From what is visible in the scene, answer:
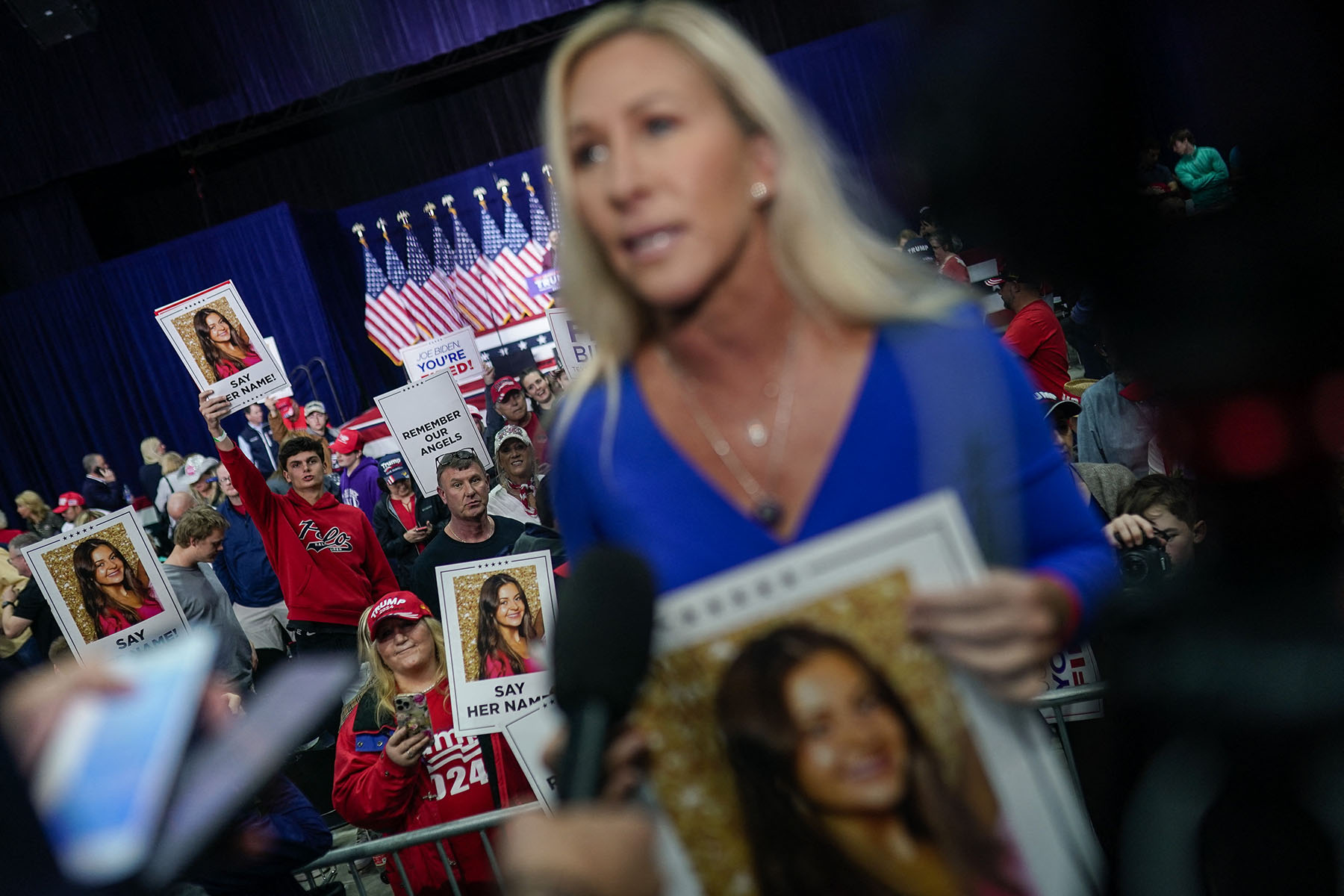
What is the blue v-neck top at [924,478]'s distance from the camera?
2.69 feet

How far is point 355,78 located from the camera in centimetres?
1134

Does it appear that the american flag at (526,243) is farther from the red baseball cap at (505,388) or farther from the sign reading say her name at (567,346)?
the sign reading say her name at (567,346)

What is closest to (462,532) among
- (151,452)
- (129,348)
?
(151,452)

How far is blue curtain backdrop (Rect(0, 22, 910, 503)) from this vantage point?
1216 centimetres

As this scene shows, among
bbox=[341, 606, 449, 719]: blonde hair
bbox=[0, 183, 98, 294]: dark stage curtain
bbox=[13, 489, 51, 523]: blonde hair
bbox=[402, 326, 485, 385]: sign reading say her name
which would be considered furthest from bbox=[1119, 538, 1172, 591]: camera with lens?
bbox=[0, 183, 98, 294]: dark stage curtain

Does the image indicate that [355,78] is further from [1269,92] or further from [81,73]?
[1269,92]

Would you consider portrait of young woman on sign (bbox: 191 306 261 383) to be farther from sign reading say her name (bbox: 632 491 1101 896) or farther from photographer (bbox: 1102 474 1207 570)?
sign reading say her name (bbox: 632 491 1101 896)

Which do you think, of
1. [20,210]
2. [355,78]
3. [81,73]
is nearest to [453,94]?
[355,78]

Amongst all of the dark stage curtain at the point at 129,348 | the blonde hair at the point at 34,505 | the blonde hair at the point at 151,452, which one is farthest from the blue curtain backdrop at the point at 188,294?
the blonde hair at the point at 34,505

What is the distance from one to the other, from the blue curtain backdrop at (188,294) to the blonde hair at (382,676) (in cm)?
946

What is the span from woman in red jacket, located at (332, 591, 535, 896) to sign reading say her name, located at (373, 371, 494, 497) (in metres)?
2.20

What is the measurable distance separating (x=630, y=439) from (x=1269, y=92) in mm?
522

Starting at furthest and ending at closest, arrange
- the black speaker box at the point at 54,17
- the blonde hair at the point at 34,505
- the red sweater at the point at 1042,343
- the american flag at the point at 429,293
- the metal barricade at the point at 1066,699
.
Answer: the american flag at the point at 429,293 < the black speaker box at the point at 54,17 < the blonde hair at the point at 34,505 < the red sweater at the point at 1042,343 < the metal barricade at the point at 1066,699

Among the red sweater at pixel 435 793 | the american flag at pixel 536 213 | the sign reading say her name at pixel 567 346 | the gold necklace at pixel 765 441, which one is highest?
the american flag at pixel 536 213
